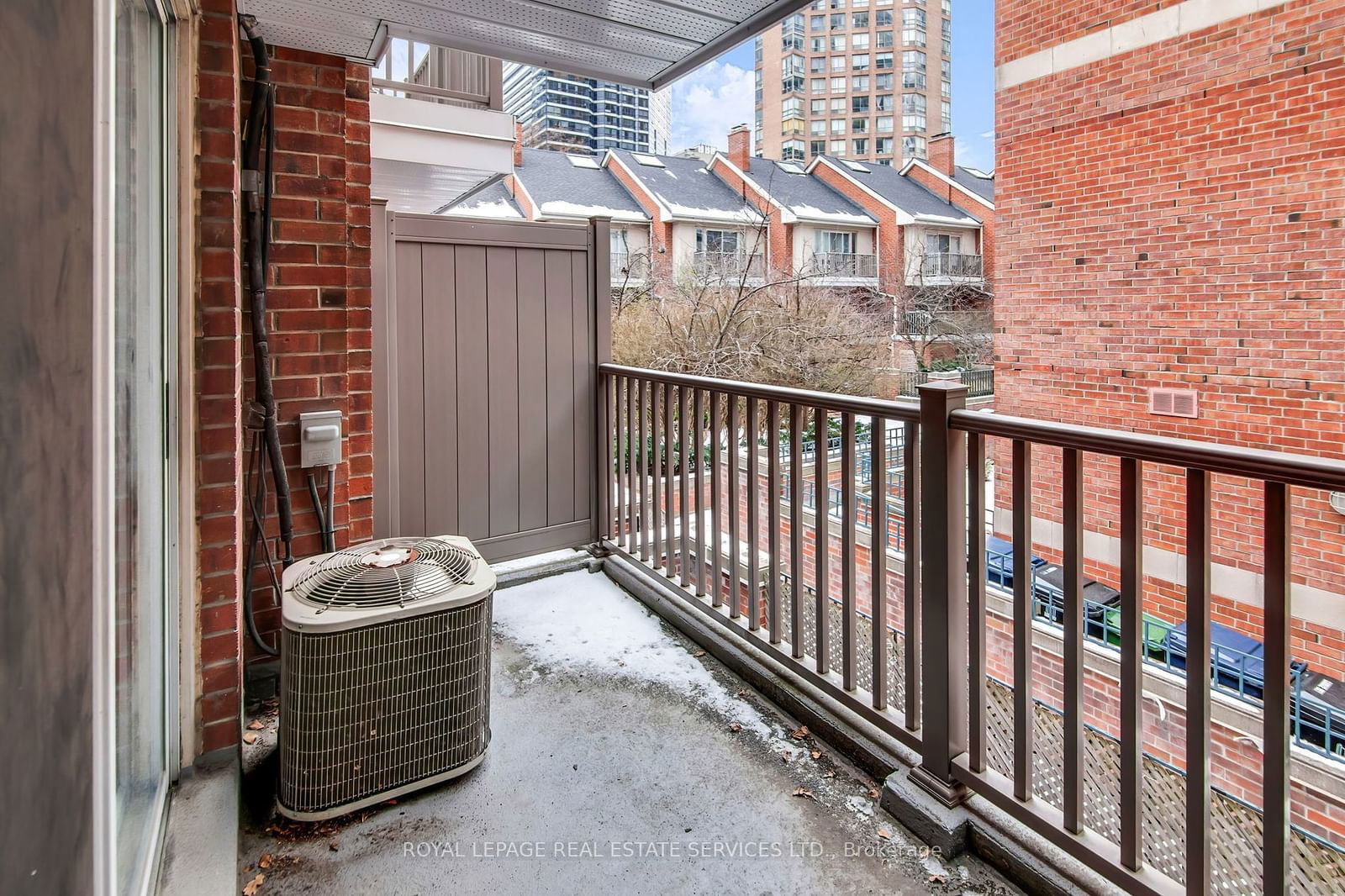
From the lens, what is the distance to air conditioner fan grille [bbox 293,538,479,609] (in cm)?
171

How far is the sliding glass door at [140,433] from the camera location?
3.62 feet

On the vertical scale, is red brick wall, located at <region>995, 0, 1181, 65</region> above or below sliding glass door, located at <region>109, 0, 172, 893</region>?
above

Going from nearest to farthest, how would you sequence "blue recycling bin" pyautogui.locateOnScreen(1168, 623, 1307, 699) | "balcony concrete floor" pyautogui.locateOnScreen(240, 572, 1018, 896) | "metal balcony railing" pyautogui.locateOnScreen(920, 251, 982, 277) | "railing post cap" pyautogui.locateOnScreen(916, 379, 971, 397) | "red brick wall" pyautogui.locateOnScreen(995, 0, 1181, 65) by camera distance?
1. "balcony concrete floor" pyautogui.locateOnScreen(240, 572, 1018, 896)
2. "railing post cap" pyautogui.locateOnScreen(916, 379, 971, 397)
3. "blue recycling bin" pyautogui.locateOnScreen(1168, 623, 1307, 699)
4. "red brick wall" pyautogui.locateOnScreen(995, 0, 1181, 65)
5. "metal balcony railing" pyautogui.locateOnScreen(920, 251, 982, 277)

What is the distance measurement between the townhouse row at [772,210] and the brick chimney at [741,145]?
0.03 metres

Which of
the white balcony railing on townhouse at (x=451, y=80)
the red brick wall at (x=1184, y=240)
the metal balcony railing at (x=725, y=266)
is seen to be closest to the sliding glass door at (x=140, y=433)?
the white balcony railing on townhouse at (x=451, y=80)

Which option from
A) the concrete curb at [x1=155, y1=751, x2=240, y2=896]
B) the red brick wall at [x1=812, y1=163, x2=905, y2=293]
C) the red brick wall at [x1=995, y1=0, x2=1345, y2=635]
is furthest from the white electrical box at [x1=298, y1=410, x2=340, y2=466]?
the red brick wall at [x1=812, y1=163, x2=905, y2=293]

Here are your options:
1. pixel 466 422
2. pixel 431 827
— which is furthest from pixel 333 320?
pixel 431 827

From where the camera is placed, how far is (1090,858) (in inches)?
55.8

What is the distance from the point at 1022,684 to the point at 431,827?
53.2 inches

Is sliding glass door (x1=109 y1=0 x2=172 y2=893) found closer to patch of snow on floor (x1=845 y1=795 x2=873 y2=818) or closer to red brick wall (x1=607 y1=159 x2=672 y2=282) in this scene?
patch of snow on floor (x1=845 y1=795 x2=873 y2=818)

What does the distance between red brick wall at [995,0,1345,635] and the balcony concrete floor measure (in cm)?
272

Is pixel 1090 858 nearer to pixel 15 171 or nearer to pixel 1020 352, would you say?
pixel 15 171

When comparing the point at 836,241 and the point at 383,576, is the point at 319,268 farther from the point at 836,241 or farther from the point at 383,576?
the point at 836,241

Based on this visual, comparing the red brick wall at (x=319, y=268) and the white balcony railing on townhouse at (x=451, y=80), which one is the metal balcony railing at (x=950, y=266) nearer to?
the white balcony railing on townhouse at (x=451, y=80)
